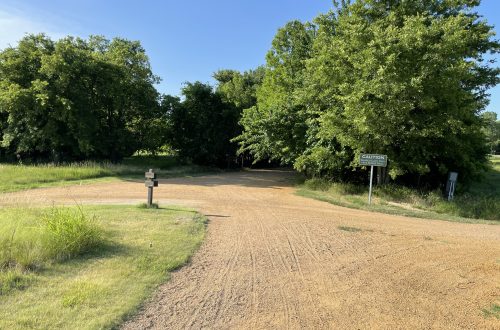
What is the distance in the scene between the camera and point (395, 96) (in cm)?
1520

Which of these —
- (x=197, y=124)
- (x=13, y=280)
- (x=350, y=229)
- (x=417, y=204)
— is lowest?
(x=13, y=280)

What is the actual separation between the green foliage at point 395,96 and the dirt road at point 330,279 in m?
6.84

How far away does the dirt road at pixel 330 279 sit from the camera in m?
4.38

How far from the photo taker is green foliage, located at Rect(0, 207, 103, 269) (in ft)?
18.1

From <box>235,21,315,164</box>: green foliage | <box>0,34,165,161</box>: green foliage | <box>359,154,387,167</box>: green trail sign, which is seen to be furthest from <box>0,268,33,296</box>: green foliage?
<box>0,34,165,161</box>: green foliage

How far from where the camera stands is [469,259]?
7.15 metres

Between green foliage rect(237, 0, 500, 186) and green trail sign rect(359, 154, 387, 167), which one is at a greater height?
green foliage rect(237, 0, 500, 186)

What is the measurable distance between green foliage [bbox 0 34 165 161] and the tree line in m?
0.10

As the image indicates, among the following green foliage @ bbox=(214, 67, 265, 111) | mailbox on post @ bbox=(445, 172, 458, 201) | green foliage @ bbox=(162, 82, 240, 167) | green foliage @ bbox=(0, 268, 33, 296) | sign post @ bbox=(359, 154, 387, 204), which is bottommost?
green foliage @ bbox=(0, 268, 33, 296)

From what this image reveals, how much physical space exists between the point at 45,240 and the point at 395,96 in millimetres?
13616

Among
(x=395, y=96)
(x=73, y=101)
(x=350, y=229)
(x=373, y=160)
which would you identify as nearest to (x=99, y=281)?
(x=350, y=229)

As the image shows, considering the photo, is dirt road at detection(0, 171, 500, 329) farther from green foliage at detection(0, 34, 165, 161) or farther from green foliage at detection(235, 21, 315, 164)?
green foliage at detection(0, 34, 165, 161)

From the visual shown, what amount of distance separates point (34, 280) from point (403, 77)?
14.4m

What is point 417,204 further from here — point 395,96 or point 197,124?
point 197,124
